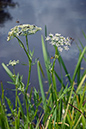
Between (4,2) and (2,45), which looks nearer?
(2,45)

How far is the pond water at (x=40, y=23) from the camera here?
8.15ft

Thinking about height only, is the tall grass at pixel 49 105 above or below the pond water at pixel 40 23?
below

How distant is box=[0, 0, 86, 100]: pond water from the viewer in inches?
97.8

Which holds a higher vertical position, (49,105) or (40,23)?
(40,23)

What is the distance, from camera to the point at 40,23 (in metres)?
3.47

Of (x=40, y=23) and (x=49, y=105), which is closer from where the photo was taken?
(x=49, y=105)

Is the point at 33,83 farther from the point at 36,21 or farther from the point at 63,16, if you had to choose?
the point at 63,16

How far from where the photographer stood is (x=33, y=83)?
213cm

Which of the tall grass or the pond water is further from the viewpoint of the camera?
the pond water

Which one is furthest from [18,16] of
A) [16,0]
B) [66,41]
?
[66,41]

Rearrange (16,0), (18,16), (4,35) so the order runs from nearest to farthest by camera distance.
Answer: (4,35) → (18,16) → (16,0)

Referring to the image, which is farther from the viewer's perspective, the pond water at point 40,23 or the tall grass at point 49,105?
the pond water at point 40,23

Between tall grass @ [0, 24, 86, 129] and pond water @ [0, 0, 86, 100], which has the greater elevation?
pond water @ [0, 0, 86, 100]

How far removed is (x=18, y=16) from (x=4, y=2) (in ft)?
5.82
